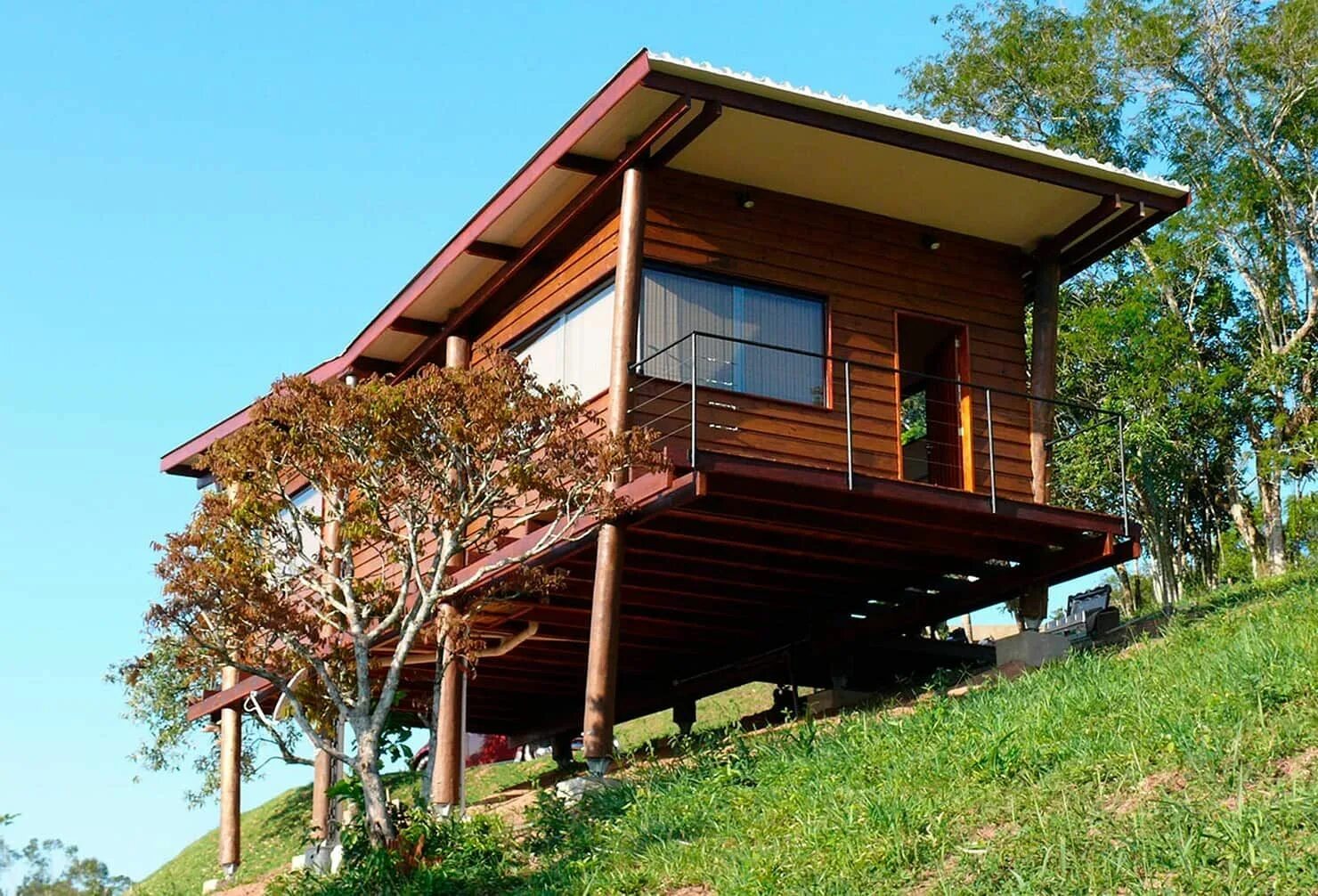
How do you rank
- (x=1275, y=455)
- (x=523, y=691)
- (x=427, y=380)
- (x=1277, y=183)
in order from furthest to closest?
(x=1277, y=183) < (x=1275, y=455) < (x=523, y=691) < (x=427, y=380)

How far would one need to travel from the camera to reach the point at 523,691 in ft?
66.9

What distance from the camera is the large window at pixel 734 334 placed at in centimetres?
1466

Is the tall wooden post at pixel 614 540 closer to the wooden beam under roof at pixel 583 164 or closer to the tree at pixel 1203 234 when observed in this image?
the wooden beam under roof at pixel 583 164

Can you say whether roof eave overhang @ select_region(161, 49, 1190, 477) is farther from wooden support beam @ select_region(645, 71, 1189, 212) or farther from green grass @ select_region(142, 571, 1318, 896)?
green grass @ select_region(142, 571, 1318, 896)

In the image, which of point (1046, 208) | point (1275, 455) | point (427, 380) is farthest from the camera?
point (1275, 455)

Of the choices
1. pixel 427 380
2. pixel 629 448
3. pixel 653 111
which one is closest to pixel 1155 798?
pixel 629 448

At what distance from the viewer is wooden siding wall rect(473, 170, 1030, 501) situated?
14.8m

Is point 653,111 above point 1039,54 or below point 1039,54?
below

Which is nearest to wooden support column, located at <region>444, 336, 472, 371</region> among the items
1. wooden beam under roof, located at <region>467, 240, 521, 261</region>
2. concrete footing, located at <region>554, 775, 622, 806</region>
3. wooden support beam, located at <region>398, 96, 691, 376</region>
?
wooden support beam, located at <region>398, 96, 691, 376</region>

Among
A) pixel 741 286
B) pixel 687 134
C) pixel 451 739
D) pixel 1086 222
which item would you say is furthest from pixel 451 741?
pixel 1086 222

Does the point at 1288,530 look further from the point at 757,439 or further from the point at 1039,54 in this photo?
the point at 757,439

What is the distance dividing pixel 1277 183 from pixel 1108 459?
638 centimetres

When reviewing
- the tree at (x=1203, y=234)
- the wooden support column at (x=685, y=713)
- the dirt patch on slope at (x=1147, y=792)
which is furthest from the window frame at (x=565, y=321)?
the tree at (x=1203, y=234)

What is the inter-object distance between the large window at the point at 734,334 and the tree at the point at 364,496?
5.02 ft
